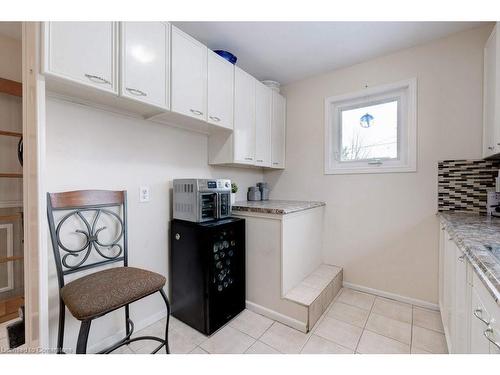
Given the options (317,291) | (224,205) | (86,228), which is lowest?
(317,291)

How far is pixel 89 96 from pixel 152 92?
1.16ft

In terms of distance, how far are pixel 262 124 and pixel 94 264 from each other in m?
1.88

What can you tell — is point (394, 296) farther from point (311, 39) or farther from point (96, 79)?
point (96, 79)

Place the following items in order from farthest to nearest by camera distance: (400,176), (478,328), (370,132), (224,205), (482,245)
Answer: (370,132) → (400,176) → (224,205) → (482,245) → (478,328)

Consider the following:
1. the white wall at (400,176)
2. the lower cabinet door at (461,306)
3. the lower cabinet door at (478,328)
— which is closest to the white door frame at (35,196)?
the lower cabinet door at (478,328)

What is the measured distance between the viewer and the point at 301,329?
165cm

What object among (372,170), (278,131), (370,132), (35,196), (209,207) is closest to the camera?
(35,196)

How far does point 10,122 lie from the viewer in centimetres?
180

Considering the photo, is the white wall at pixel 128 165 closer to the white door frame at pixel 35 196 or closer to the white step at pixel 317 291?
the white door frame at pixel 35 196

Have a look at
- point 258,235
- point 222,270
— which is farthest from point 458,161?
point 222,270

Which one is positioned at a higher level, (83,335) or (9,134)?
(9,134)

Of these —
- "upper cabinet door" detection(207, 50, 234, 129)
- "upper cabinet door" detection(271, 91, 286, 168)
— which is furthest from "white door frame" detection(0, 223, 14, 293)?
"upper cabinet door" detection(271, 91, 286, 168)

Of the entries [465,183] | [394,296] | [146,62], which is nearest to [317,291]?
[394,296]

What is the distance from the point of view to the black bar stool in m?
1.02
